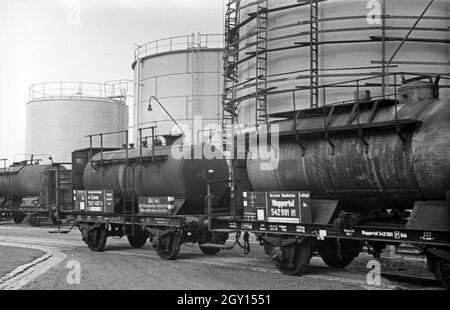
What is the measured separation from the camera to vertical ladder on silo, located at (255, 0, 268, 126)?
27.5 meters

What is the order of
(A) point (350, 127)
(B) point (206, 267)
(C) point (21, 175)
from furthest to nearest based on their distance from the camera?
(C) point (21, 175) → (B) point (206, 267) → (A) point (350, 127)

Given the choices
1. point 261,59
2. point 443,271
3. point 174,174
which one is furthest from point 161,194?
point 261,59

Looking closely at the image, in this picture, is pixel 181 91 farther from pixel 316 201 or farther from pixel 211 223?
pixel 316 201

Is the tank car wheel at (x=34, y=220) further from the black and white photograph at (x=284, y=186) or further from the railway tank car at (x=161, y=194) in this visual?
the railway tank car at (x=161, y=194)

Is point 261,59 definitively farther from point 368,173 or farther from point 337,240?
point 368,173

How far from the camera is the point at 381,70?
24766 mm

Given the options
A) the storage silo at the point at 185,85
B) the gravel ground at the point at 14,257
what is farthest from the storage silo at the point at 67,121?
the gravel ground at the point at 14,257

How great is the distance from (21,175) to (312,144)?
24039 mm

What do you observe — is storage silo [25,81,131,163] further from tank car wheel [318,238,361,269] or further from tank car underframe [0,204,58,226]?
tank car wheel [318,238,361,269]

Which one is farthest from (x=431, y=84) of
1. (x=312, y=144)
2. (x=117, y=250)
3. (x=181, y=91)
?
(x=181, y=91)

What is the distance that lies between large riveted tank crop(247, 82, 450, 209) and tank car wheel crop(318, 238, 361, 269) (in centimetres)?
137

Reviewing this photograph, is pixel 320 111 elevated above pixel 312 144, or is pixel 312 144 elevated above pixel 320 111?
Answer: pixel 320 111

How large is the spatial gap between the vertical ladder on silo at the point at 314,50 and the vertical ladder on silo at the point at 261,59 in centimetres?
259

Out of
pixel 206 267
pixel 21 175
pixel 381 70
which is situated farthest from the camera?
pixel 21 175
